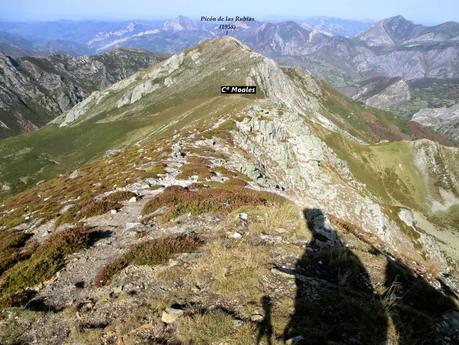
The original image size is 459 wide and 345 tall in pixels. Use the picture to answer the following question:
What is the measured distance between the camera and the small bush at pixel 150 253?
15.1m

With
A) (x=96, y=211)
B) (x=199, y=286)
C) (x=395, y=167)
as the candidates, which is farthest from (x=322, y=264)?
(x=395, y=167)

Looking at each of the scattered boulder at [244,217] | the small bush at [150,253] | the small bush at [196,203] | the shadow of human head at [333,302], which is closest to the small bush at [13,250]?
the small bush at [150,253]

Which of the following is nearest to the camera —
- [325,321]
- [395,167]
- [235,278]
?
[325,321]

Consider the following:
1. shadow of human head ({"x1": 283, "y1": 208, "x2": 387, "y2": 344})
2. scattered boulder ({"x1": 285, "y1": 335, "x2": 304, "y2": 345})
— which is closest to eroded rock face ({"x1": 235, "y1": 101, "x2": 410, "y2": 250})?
shadow of human head ({"x1": 283, "y1": 208, "x2": 387, "y2": 344})

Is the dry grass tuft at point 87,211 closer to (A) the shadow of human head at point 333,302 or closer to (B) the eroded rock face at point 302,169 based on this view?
(A) the shadow of human head at point 333,302

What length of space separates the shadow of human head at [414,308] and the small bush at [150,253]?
829cm

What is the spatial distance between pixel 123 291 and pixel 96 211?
43.7 feet

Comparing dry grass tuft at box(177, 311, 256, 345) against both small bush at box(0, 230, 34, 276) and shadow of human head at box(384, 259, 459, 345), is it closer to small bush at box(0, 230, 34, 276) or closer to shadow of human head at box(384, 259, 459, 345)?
shadow of human head at box(384, 259, 459, 345)

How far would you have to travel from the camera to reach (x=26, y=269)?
16.0m

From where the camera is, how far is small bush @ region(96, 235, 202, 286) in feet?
49.4

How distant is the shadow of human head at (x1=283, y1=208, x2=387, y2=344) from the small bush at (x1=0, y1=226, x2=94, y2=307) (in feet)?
34.0

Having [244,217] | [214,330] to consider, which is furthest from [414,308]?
[244,217]

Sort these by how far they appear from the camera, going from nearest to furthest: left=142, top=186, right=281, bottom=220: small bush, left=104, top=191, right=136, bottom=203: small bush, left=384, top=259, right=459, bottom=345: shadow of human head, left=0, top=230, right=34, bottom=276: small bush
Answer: left=384, top=259, right=459, bottom=345: shadow of human head < left=0, top=230, right=34, bottom=276: small bush < left=142, top=186, right=281, bottom=220: small bush < left=104, top=191, right=136, bottom=203: small bush

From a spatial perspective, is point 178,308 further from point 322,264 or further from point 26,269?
point 26,269
